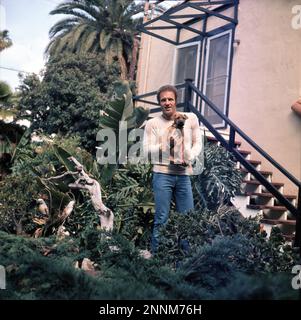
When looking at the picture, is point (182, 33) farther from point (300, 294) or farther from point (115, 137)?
point (300, 294)

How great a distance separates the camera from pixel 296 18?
256 inches

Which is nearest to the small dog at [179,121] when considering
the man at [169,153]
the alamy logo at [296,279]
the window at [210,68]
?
the man at [169,153]

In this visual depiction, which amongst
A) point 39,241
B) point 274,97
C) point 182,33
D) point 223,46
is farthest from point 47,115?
point 39,241

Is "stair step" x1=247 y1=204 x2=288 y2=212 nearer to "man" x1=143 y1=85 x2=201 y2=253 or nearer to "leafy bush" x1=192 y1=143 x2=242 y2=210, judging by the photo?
"leafy bush" x1=192 y1=143 x2=242 y2=210

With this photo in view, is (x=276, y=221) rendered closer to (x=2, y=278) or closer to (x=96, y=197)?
(x=96, y=197)

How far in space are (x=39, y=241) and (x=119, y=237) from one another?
3.00 feet

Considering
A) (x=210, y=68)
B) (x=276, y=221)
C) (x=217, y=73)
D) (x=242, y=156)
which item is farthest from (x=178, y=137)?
(x=210, y=68)

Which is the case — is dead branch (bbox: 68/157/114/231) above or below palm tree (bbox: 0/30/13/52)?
below

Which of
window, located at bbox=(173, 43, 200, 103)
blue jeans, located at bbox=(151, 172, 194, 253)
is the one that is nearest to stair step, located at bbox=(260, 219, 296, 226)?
blue jeans, located at bbox=(151, 172, 194, 253)

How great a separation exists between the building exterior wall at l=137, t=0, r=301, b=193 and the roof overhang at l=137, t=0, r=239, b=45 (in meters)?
0.34

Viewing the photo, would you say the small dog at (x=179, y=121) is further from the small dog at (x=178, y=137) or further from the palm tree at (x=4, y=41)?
the palm tree at (x=4, y=41)

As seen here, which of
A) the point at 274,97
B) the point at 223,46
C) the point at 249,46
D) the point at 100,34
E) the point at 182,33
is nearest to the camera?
the point at 274,97

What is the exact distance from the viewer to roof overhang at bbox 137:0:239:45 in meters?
8.14

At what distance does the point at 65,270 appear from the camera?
2361 mm
